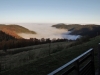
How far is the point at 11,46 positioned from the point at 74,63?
135 meters

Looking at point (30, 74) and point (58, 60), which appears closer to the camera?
point (30, 74)

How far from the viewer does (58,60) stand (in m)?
13.0

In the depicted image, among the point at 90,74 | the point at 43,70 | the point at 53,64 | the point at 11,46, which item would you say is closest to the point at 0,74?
the point at 43,70

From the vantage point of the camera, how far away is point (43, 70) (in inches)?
410

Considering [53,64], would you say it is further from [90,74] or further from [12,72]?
[90,74]

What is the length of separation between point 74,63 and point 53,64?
25.8 ft

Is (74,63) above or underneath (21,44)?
above

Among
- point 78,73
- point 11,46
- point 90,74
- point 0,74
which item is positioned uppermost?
point 78,73

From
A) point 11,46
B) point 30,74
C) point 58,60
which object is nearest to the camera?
point 30,74

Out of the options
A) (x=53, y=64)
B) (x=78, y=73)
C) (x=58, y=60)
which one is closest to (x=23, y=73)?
(x=53, y=64)

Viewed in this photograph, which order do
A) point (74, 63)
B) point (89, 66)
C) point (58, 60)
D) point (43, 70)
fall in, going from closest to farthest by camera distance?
1. point (74, 63)
2. point (89, 66)
3. point (43, 70)
4. point (58, 60)

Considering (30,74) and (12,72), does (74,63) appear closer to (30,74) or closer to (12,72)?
(30,74)

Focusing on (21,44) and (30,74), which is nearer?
(30,74)

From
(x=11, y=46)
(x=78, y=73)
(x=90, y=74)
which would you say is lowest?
(x=11, y=46)
